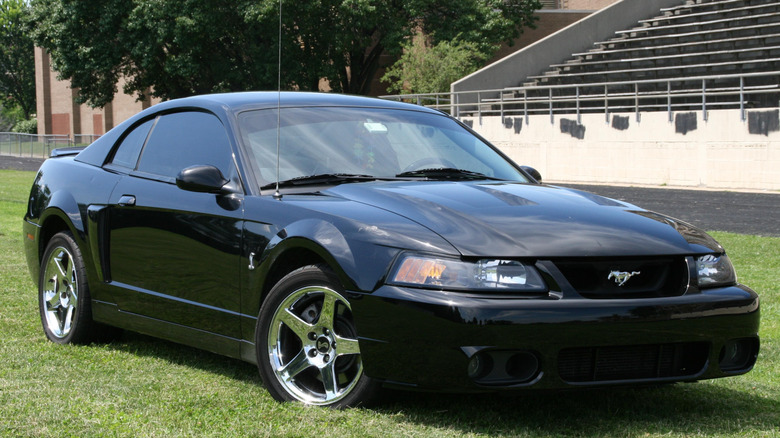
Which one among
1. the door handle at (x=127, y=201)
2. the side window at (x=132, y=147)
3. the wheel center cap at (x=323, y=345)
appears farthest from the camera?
the side window at (x=132, y=147)

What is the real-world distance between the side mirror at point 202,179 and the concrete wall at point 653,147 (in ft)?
65.4

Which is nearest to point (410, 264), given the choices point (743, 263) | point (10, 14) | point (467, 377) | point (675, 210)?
point (467, 377)

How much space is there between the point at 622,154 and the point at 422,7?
19918 mm

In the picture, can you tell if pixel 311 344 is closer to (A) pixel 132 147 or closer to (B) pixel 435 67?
(A) pixel 132 147

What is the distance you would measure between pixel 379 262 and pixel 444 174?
1.23 metres

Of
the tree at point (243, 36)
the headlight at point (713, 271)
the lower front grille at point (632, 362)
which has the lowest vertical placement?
the lower front grille at point (632, 362)

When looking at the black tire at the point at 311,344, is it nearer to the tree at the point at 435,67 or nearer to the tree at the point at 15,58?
the tree at the point at 435,67

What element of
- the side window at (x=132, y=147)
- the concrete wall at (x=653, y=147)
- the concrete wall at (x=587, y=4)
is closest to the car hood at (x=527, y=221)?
the side window at (x=132, y=147)

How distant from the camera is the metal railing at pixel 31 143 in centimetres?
5384

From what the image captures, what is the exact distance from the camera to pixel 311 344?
4371mm

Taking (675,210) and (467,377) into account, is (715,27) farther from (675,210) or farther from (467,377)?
(467,377)

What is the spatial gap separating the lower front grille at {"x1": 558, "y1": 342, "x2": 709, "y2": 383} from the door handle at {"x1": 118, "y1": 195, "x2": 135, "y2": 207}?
262 centimetres

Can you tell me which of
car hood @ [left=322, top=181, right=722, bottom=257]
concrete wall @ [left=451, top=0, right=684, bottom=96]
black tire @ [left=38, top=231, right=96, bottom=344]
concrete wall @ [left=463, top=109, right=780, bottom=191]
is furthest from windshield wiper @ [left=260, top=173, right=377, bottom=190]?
concrete wall @ [left=451, top=0, right=684, bottom=96]

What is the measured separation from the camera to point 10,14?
82.5 m
